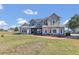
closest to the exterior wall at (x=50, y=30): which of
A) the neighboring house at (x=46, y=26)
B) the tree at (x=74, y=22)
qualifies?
the neighboring house at (x=46, y=26)

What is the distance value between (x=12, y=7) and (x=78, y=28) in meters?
0.80

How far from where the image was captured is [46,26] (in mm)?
6758

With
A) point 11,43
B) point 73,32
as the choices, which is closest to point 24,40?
point 11,43

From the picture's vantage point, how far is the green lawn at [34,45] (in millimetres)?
6684

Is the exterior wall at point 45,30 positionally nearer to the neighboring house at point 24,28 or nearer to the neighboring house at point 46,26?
the neighboring house at point 46,26

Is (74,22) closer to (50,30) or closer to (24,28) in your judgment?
(50,30)

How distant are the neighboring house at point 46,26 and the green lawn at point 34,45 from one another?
Answer: 8 cm

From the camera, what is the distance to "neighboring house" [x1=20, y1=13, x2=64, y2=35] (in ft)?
22.1

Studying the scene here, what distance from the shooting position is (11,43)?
6.73m

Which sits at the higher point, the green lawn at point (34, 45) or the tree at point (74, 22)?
the tree at point (74, 22)

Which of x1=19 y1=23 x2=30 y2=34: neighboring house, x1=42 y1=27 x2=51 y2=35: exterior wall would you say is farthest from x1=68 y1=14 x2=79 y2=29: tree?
x1=19 y1=23 x2=30 y2=34: neighboring house

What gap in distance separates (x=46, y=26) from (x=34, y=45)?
0.26 metres
